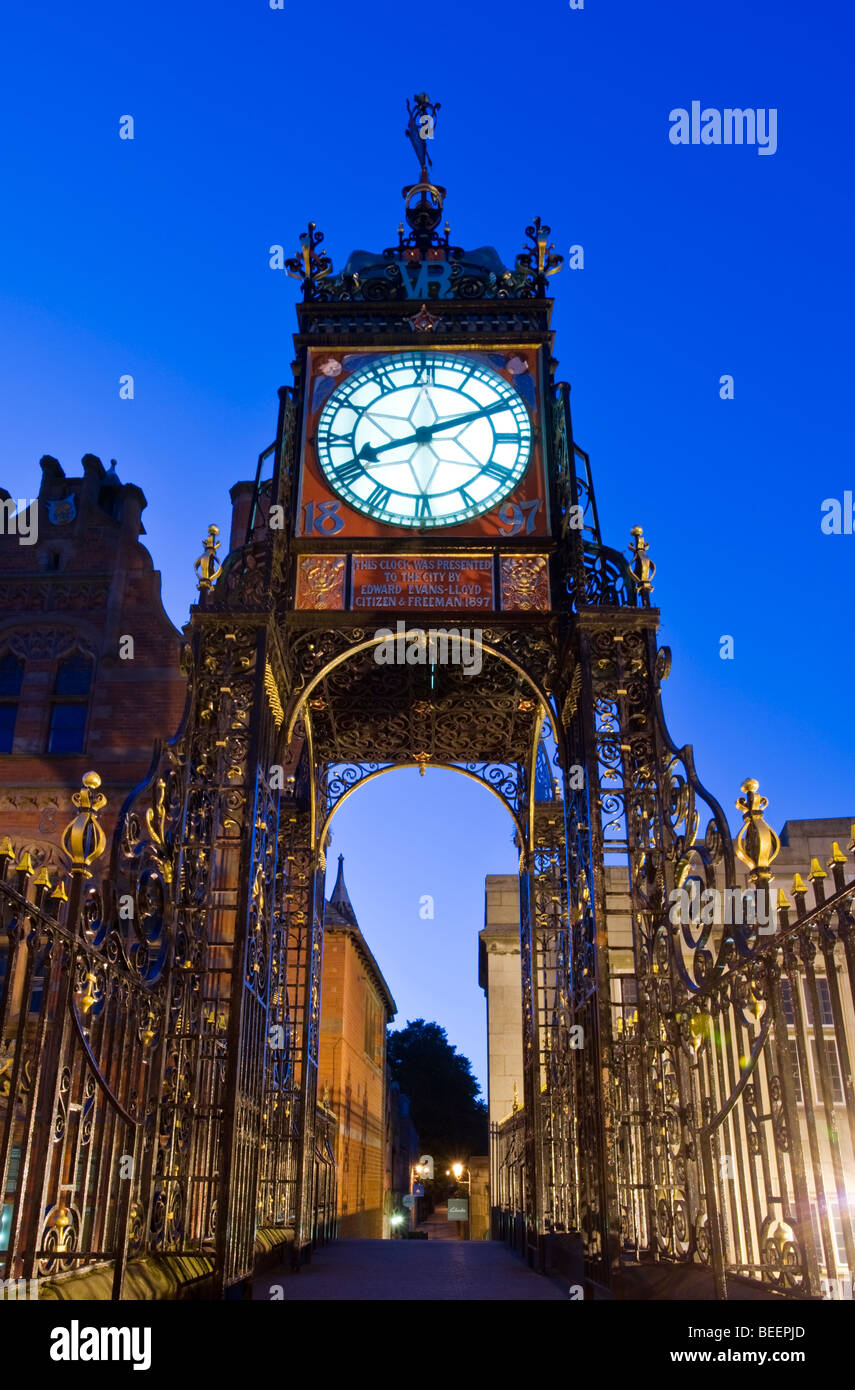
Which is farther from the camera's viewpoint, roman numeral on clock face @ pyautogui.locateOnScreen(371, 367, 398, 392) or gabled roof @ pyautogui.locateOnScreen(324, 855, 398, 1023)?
gabled roof @ pyautogui.locateOnScreen(324, 855, 398, 1023)

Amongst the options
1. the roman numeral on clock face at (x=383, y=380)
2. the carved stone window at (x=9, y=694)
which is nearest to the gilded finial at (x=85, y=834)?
the roman numeral on clock face at (x=383, y=380)

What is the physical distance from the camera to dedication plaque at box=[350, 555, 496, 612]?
32.7ft

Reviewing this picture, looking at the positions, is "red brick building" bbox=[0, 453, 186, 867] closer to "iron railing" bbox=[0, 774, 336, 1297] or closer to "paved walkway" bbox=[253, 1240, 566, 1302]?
"paved walkway" bbox=[253, 1240, 566, 1302]

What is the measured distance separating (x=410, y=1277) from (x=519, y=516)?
723 cm

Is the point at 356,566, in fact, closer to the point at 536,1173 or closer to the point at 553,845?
the point at 553,845

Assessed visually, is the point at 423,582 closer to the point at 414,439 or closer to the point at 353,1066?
the point at 414,439

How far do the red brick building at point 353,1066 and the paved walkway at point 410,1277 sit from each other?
12.6 meters

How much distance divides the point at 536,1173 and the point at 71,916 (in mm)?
8419

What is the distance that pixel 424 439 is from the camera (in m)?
10.6

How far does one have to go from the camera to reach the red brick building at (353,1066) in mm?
28516

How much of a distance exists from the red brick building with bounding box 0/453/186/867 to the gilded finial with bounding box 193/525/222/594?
9.83 m

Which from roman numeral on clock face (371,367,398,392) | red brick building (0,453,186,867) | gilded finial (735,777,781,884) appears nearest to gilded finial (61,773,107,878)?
gilded finial (735,777,781,884)

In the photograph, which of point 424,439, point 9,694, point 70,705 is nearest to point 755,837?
point 424,439

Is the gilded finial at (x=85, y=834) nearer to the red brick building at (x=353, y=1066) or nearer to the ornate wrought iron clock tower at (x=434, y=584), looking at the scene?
the ornate wrought iron clock tower at (x=434, y=584)
